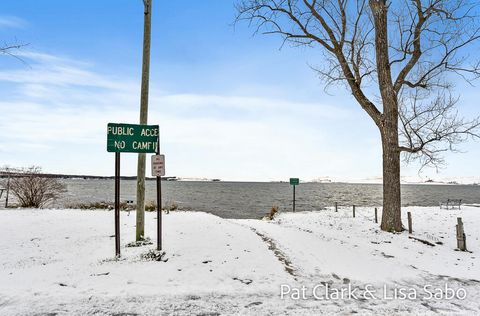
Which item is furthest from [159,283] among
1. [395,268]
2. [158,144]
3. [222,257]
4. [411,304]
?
[395,268]

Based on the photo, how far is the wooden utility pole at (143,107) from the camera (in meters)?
7.66

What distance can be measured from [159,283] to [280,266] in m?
2.62

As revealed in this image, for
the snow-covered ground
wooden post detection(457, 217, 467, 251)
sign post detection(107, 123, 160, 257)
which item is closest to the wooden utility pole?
the snow-covered ground

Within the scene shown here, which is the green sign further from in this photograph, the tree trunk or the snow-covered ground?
the tree trunk

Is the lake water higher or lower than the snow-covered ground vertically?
lower

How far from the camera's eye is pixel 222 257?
6633 mm

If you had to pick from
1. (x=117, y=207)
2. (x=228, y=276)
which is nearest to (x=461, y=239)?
(x=228, y=276)

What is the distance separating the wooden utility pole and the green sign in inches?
38.5

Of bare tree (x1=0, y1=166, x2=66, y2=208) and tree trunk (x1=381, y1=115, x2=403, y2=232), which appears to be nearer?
tree trunk (x1=381, y1=115, x2=403, y2=232)

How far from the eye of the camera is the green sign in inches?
257

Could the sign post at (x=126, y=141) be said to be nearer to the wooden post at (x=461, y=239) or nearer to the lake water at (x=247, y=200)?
the wooden post at (x=461, y=239)

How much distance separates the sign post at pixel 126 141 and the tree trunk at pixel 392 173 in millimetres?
9064

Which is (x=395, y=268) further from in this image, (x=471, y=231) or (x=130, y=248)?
(x=471, y=231)

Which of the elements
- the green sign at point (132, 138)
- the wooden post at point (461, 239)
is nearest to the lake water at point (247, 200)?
the green sign at point (132, 138)
